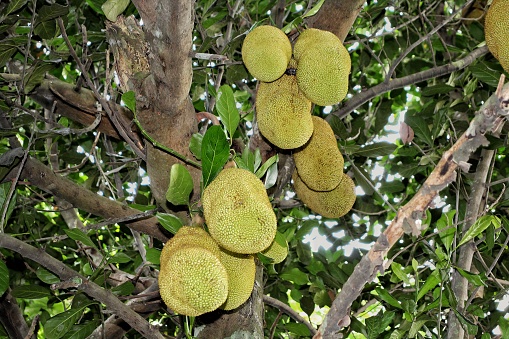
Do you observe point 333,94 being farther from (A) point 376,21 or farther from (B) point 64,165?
(B) point 64,165

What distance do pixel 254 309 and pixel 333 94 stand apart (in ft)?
1.86

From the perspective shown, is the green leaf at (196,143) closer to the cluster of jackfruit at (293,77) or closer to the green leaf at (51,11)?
the cluster of jackfruit at (293,77)

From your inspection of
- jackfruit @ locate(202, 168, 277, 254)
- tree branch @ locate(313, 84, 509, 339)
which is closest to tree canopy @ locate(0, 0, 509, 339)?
tree branch @ locate(313, 84, 509, 339)

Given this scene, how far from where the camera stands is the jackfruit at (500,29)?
1448 mm

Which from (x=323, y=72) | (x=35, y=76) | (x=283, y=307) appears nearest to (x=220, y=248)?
(x=323, y=72)

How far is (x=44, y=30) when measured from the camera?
6.06 feet

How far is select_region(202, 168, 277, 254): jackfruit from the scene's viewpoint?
1.12 meters

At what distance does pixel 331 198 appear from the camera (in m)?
1.79

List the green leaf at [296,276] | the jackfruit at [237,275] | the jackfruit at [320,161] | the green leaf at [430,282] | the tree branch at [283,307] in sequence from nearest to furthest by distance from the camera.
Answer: the jackfruit at [237,275] → the green leaf at [430,282] → the jackfruit at [320,161] → the tree branch at [283,307] → the green leaf at [296,276]

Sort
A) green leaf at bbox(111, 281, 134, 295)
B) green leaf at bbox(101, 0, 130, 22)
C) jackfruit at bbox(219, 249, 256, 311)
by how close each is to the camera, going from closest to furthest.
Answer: jackfruit at bbox(219, 249, 256, 311)
green leaf at bbox(101, 0, 130, 22)
green leaf at bbox(111, 281, 134, 295)

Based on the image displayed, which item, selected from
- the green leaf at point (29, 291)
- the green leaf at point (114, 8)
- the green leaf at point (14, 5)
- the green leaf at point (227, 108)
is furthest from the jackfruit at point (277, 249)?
the green leaf at point (14, 5)

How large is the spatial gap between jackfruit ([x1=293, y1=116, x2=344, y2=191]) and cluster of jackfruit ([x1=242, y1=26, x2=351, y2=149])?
0.15 metres

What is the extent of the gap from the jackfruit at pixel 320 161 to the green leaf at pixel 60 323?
27.6 inches

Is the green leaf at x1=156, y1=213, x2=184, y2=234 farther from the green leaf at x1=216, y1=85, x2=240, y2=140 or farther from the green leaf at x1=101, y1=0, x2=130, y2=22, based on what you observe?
the green leaf at x1=101, y1=0, x2=130, y2=22
